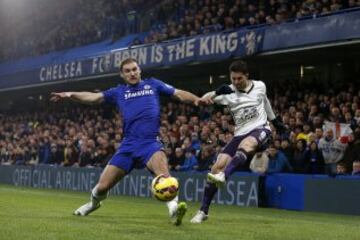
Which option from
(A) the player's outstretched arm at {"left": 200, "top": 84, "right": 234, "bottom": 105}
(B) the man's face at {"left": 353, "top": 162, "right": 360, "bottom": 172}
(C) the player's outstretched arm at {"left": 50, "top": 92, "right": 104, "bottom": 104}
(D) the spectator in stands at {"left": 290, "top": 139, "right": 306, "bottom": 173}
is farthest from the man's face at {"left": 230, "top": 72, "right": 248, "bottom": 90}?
(D) the spectator in stands at {"left": 290, "top": 139, "right": 306, "bottom": 173}

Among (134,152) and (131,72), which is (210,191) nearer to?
(134,152)

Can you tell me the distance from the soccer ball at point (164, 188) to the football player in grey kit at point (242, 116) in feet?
4.36

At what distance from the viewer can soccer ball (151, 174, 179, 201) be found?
8438mm

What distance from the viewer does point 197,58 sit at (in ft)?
78.5

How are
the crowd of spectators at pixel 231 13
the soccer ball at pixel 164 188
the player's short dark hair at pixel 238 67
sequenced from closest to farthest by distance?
1. the soccer ball at pixel 164 188
2. the player's short dark hair at pixel 238 67
3. the crowd of spectators at pixel 231 13

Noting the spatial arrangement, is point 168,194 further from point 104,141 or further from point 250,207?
point 104,141

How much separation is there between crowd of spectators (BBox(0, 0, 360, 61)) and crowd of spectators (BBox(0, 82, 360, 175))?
258 cm

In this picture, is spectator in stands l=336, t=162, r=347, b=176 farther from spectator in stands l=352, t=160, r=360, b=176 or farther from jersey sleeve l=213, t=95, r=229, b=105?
jersey sleeve l=213, t=95, r=229, b=105

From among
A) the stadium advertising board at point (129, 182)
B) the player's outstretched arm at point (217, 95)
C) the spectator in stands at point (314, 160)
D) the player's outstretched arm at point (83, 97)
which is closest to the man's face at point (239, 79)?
the player's outstretched arm at point (217, 95)

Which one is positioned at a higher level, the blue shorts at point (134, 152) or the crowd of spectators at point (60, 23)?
the crowd of spectators at point (60, 23)

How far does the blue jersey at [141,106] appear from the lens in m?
9.63

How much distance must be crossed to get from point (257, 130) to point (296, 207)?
5.53 metres

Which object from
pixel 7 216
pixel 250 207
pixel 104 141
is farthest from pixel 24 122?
pixel 7 216

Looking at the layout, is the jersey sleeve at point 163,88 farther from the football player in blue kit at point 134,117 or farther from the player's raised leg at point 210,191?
the player's raised leg at point 210,191
